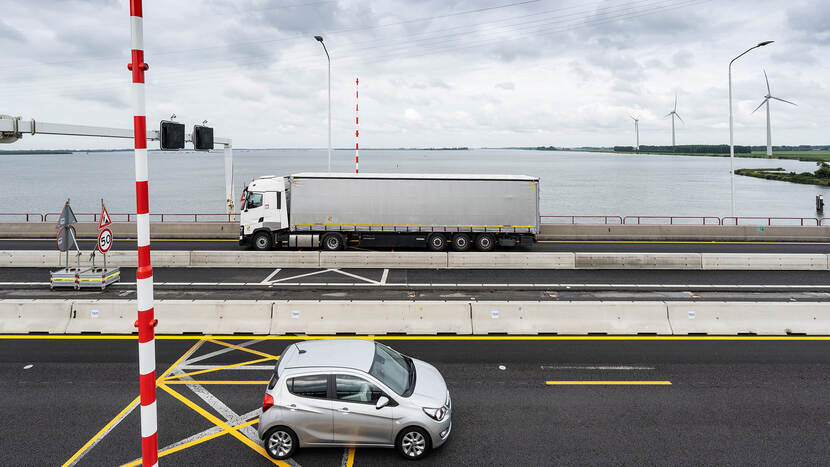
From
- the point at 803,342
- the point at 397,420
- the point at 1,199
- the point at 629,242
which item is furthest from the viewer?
the point at 1,199

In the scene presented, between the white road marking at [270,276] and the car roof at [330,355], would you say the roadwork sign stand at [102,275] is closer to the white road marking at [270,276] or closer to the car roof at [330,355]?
the white road marking at [270,276]

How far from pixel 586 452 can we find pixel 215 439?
5.51m

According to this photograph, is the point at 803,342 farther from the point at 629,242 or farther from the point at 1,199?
the point at 1,199

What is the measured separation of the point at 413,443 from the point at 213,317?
24.2 feet

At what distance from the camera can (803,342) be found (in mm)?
12477

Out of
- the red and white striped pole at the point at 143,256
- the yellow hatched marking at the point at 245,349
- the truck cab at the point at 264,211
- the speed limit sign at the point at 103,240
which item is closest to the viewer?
the red and white striped pole at the point at 143,256

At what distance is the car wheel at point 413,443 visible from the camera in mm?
7562

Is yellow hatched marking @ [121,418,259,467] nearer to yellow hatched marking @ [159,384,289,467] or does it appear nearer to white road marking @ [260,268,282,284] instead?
yellow hatched marking @ [159,384,289,467]

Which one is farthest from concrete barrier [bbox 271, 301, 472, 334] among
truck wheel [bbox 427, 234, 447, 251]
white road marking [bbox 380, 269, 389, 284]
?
truck wheel [bbox 427, 234, 447, 251]

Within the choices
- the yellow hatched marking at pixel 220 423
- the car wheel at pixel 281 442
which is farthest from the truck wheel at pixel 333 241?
the car wheel at pixel 281 442

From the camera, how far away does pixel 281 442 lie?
756 cm

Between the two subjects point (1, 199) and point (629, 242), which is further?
point (1, 199)

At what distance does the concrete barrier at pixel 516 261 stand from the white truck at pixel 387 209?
3833 millimetres

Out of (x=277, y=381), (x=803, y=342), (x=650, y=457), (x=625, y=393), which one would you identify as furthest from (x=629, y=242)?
(x=277, y=381)
